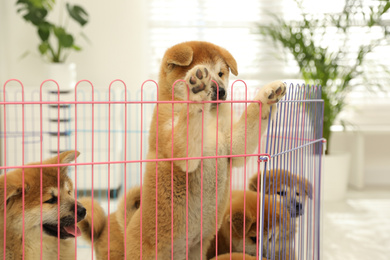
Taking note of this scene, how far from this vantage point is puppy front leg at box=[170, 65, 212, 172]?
1.44 m

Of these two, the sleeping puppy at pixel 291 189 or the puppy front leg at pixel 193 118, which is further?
the sleeping puppy at pixel 291 189

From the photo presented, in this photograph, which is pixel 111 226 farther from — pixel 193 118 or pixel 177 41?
pixel 177 41

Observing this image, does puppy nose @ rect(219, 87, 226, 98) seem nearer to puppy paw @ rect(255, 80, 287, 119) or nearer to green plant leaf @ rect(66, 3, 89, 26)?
puppy paw @ rect(255, 80, 287, 119)

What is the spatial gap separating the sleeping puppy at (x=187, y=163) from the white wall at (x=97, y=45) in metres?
2.34

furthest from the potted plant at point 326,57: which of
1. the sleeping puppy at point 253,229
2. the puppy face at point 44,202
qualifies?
the puppy face at point 44,202

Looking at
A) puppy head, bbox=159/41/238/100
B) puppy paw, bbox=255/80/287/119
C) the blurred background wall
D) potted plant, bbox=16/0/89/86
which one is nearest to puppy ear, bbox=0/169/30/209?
puppy head, bbox=159/41/238/100

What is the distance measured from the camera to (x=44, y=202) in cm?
154

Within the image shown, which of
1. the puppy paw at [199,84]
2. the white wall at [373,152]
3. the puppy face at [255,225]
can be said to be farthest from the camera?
the white wall at [373,152]

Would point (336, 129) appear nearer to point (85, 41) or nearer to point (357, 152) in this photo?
point (357, 152)

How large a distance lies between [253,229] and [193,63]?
62cm

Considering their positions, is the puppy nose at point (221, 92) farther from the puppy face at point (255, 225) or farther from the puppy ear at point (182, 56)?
the puppy face at point (255, 225)

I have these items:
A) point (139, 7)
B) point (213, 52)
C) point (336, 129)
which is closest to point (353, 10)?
point (336, 129)

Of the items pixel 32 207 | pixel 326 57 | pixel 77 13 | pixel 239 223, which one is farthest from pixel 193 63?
pixel 326 57

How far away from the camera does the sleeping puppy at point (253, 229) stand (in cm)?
173
